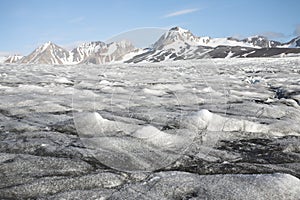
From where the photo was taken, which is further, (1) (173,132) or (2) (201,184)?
(1) (173,132)

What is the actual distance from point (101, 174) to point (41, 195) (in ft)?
1.65

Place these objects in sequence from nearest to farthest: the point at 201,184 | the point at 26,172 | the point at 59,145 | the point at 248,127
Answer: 1. the point at 201,184
2. the point at 26,172
3. the point at 59,145
4. the point at 248,127

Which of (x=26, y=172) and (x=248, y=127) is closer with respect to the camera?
(x=26, y=172)

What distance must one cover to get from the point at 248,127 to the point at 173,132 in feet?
3.66

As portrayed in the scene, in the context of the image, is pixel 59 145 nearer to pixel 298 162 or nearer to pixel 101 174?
pixel 101 174

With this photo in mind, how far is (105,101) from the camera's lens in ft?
19.9

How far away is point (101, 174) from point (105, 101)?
356 centimetres

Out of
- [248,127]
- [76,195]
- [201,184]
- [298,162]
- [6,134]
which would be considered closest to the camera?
[76,195]

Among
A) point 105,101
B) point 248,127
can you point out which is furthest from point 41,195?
point 105,101

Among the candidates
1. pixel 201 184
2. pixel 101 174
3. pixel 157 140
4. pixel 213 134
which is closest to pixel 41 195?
pixel 101 174

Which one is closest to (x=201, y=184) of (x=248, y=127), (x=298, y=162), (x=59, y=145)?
(x=298, y=162)

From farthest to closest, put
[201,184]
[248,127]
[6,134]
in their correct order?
[248,127]
[6,134]
[201,184]

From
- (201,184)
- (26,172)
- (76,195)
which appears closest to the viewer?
(76,195)

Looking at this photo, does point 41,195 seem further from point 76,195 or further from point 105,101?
point 105,101
